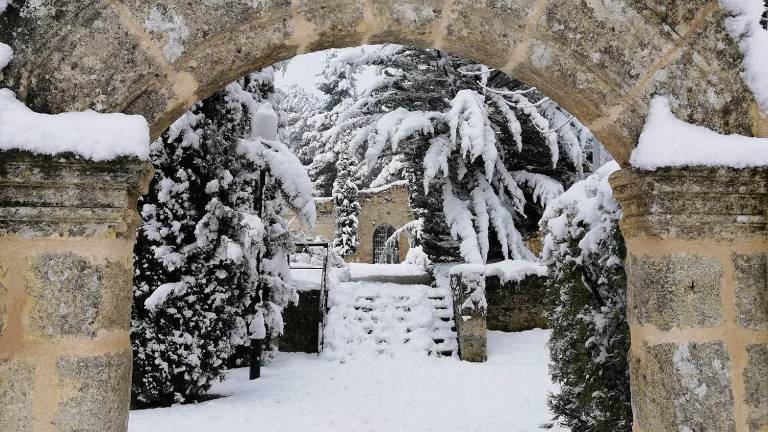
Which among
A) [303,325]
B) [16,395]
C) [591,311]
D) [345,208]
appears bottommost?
[303,325]

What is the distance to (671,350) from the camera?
2.13m

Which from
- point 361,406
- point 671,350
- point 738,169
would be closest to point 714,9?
point 738,169

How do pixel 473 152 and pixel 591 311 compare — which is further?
pixel 473 152

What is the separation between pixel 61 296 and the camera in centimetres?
191

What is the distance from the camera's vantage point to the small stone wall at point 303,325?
9203mm

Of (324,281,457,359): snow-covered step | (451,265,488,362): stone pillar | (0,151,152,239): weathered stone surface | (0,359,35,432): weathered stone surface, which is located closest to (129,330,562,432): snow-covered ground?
(451,265,488,362): stone pillar

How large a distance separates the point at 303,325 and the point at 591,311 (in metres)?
6.31

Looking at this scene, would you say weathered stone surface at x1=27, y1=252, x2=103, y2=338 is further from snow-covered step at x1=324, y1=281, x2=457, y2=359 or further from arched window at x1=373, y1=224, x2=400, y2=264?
arched window at x1=373, y1=224, x2=400, y2=264

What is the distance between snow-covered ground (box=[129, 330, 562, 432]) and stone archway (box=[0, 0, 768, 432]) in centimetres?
307

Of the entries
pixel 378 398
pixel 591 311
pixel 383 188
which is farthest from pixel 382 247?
pixel 591 311

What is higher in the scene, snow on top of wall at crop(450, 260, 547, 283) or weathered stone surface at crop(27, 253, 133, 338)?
snow on top of wall at crop(450, 260, 547, 283)

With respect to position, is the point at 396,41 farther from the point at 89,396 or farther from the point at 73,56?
the point at 89,396

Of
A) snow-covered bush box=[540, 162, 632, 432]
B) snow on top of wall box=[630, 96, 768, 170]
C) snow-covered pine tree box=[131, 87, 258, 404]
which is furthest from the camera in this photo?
snow-covered pine tree box=[131, 87, 258, 404]

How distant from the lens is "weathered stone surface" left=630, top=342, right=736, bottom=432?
6.89 ft
